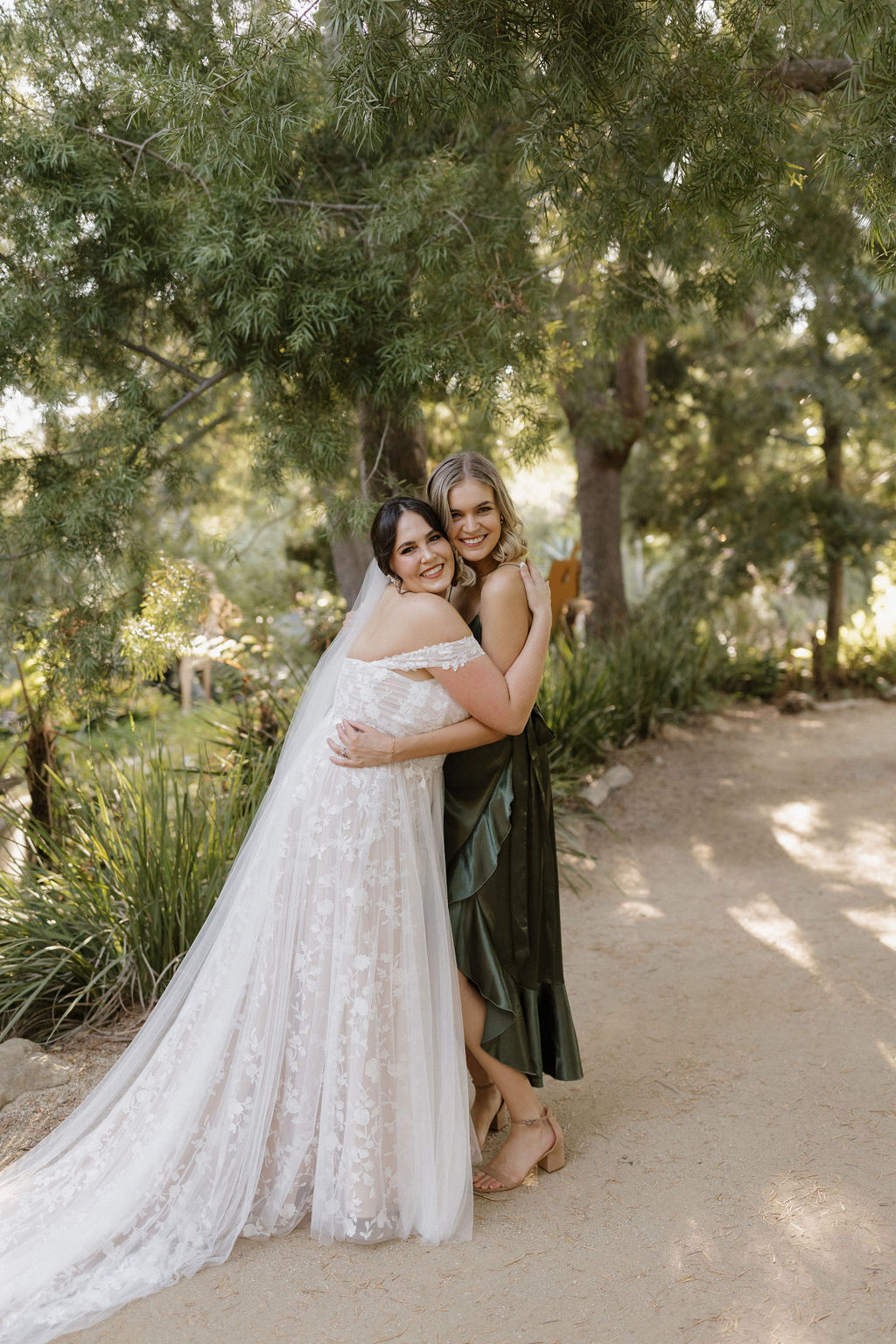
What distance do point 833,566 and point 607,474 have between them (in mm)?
3268

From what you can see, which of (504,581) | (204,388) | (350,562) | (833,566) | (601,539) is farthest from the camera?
(833,566)

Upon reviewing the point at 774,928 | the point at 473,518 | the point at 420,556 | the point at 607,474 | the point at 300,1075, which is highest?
the point at 607,474

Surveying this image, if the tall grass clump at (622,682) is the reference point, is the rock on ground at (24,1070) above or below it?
below

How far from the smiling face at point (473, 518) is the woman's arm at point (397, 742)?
0.53m

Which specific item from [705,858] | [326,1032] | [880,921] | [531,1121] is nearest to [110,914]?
[326,1032]

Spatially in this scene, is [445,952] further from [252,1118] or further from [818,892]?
[818,892]

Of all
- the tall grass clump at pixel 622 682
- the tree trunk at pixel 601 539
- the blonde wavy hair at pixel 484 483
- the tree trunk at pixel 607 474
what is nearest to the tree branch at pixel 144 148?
the blonde wavy hair at pixel 484 483

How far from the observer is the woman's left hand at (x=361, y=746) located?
2773 millimetres

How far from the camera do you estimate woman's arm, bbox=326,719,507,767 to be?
278 centimetres

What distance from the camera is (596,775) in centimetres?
759

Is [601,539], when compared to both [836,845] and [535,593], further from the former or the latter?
[535,593]

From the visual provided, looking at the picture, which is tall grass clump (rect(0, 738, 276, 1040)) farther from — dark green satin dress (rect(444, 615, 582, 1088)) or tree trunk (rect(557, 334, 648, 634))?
tree trunk (rect(557, 334, 648, 634))

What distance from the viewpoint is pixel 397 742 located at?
2.78m

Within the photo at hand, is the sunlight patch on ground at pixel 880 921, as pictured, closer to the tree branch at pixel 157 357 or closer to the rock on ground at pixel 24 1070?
the rock on ground at pixel 24 1070
